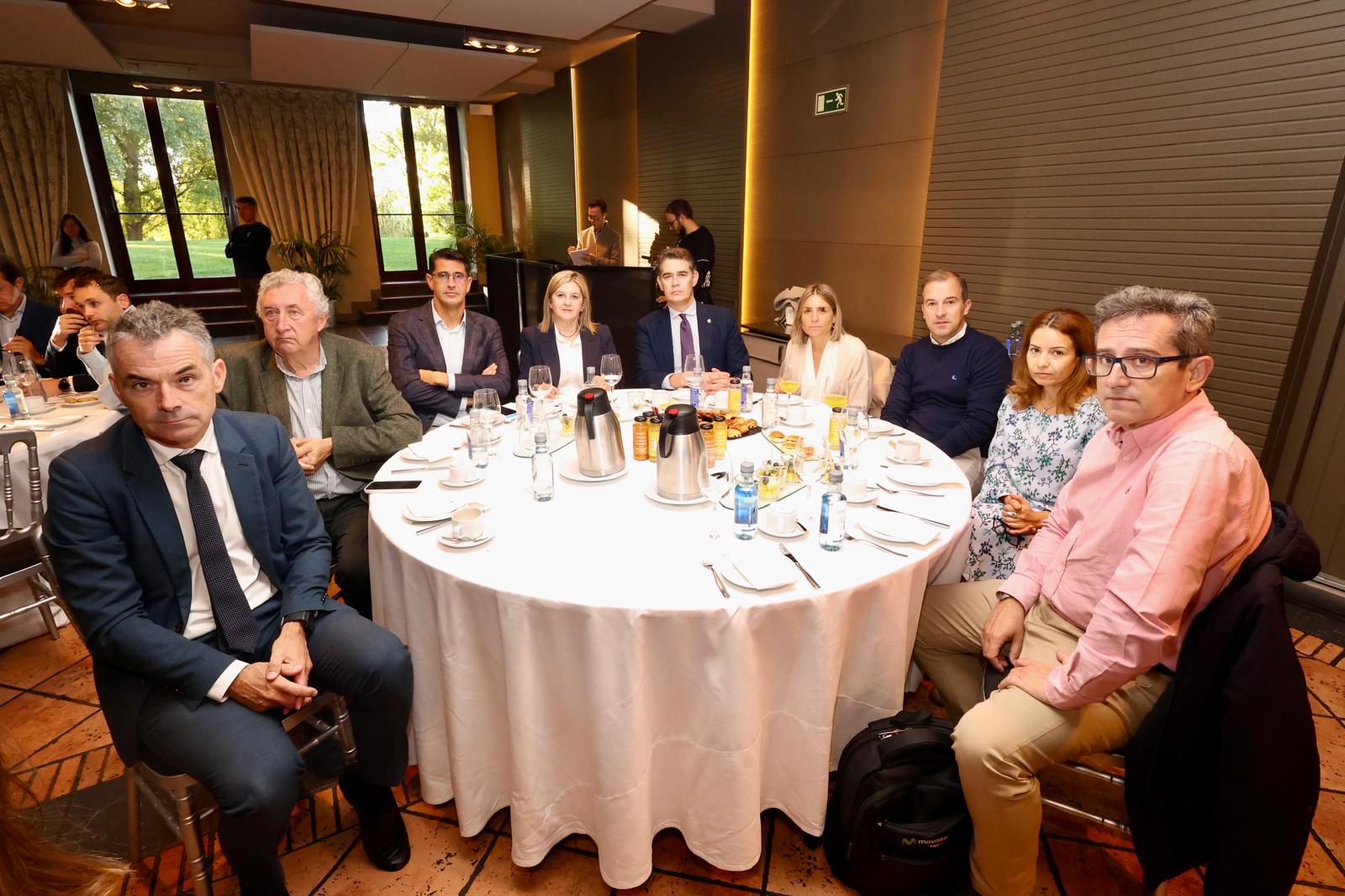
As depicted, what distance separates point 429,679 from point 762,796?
3.06ft

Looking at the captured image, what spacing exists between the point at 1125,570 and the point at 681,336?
2731mm

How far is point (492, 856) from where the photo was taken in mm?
1750

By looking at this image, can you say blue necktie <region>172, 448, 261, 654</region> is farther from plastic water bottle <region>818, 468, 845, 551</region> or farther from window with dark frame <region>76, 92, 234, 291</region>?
window with dark frame <region>76, 92, 234, 291</region>

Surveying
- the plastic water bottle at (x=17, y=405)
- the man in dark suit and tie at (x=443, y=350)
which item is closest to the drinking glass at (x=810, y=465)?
the man in dark suit and tie at (x=443, y=350)

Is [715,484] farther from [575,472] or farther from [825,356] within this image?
[825,356]

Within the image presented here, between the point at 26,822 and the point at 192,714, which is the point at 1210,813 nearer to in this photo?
the point at 26,822

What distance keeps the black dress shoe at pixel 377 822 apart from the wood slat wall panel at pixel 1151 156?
376cm

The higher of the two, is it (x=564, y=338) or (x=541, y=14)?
(x=541, y=14)

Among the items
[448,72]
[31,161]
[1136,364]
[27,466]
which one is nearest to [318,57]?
[448,72]

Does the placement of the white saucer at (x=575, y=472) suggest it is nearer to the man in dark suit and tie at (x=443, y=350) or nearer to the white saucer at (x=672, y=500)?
the white saucer at (x=672, y=500)

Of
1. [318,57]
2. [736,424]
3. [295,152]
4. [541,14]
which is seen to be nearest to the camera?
[736,424]

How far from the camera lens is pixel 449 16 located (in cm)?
578

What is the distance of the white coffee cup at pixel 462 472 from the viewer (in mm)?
2014

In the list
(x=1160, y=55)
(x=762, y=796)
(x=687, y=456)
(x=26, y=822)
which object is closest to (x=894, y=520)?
(x=687, y=456)
